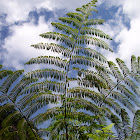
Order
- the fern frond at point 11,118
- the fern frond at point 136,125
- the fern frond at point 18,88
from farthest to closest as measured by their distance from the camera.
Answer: the fern frond at point 18,88, the fern frond at point 11,118, the fern frond at point 136,125

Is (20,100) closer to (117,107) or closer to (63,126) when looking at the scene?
(63,126)

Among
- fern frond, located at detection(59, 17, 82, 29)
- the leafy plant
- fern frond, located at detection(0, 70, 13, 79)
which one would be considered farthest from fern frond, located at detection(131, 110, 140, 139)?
fern frond, located at detection(0, 70, 13, 79)

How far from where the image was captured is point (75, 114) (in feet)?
10.3

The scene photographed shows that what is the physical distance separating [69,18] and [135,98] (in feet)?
6.38

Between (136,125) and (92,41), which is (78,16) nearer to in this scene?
(92,41)

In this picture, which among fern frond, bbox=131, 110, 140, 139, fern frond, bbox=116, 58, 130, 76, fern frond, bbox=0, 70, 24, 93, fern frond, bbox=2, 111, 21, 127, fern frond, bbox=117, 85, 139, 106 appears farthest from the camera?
fern frond, bbox=116, 58, 130, 76

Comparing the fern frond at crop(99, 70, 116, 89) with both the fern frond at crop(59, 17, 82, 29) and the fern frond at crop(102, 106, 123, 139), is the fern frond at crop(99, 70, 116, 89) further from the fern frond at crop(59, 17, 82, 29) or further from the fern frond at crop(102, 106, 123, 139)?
the fern frond at crop(59, 17, 82, 29)

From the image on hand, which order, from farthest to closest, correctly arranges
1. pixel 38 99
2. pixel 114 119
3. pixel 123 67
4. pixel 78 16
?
pixel 78 16 → pixel 123 67 → pixel 114 119 → pixel 38 99

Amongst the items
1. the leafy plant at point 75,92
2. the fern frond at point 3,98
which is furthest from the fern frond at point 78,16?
the fern frond at point 3,98

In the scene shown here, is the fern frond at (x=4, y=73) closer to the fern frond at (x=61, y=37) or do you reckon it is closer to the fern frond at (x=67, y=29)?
the fern frond at (x=61, y=37)

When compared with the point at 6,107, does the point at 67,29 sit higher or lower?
higher

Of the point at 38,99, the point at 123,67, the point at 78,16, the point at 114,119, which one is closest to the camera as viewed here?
the point at 38,99

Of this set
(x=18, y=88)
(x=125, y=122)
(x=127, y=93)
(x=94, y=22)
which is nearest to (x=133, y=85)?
(x=127, y=93)

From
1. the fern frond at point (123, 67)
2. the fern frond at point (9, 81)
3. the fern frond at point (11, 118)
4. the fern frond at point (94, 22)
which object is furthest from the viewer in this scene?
the fern frond at point (94, 22)
